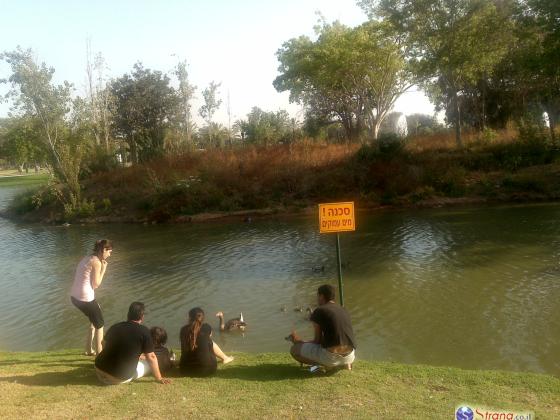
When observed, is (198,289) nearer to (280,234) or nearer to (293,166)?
(280,234)

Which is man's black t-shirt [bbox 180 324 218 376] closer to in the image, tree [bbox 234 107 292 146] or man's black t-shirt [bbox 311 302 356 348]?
man's black t-shirt [bbox 311 302 356 348]

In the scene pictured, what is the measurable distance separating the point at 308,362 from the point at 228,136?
44.9 m

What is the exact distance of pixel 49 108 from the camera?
3416cm

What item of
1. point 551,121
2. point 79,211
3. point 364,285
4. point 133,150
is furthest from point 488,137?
point 133,150

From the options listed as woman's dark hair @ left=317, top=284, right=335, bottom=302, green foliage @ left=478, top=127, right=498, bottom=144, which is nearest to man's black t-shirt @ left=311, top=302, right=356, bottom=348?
woman's dark hair @ left=317, top=284, right=335, bottom=302

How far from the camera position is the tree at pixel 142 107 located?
145 feet

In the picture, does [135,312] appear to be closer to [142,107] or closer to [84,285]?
[84,285]

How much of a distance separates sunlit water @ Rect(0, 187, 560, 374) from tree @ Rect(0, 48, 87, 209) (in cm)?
1146

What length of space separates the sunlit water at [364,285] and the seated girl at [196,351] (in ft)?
7.71

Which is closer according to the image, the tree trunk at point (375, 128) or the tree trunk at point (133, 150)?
the tree trunk at point (375, 128)

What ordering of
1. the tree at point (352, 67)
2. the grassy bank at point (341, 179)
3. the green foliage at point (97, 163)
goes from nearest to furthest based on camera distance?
the grassy bank at point (341, 179) → the tree at point (352, 67) → the green foliage at point (97, 163)

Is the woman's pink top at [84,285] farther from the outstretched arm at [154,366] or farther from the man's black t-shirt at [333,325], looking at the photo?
the man's black t-shirt at [333,325]

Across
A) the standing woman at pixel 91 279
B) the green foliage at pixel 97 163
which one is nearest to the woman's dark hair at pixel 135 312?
the standing woman at pixel 91 279

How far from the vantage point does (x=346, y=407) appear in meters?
5.68
